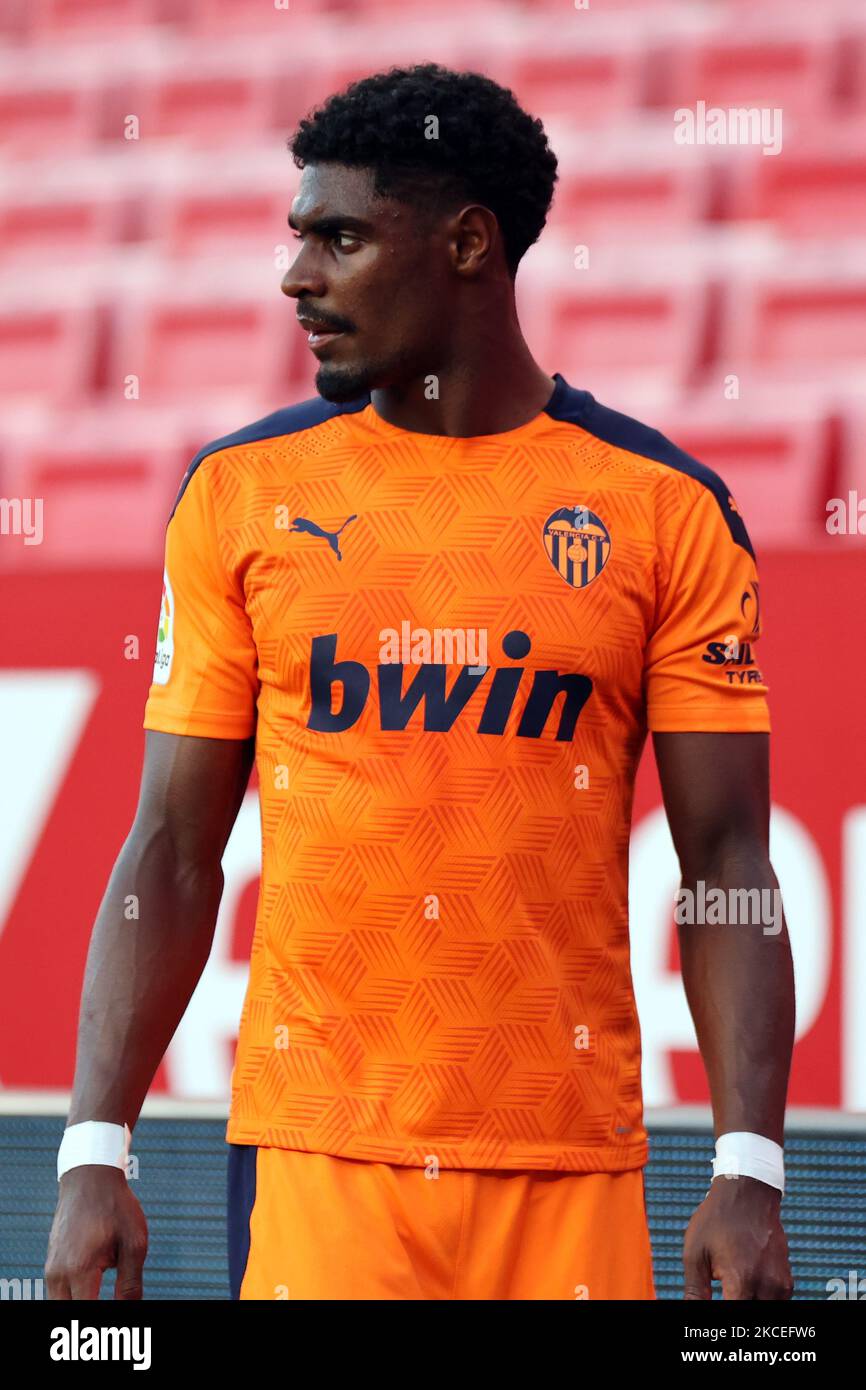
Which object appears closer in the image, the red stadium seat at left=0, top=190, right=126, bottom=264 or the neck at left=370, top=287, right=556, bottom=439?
the neck at left=370, top=287, right=556, bottom=439

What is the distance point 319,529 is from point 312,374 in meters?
4.27

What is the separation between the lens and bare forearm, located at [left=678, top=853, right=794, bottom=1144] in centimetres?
223

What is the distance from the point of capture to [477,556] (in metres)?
2.25

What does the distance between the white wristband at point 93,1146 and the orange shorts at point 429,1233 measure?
16 cm

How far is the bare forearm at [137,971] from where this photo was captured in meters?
2.22

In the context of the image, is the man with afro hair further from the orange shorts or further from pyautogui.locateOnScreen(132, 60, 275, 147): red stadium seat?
pyautogui.locateOnScreen(132, 60, 275, 147): red stadium seat

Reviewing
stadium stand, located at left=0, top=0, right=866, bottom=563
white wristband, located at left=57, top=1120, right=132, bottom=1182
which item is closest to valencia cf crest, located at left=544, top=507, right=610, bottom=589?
white wristband, located at left=57, top=1120, right=132, bottom=1182

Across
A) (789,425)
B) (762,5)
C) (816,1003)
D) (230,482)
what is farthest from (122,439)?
(230,482)

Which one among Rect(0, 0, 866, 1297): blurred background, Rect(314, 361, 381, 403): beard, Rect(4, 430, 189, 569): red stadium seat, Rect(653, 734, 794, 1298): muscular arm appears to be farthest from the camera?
Rect(4, 430, 189, 569): red stadium seat

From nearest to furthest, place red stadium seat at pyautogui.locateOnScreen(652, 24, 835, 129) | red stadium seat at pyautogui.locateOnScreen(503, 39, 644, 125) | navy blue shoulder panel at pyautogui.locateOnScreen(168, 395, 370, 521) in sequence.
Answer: navy blue shoulder panel at pyautogui.locateOnScreen(168, 395, 370, 521) < red stadium seat at pyautogui.locateOnScreen(652, 24, 835, 129) < red stadium seat at pyautogui.locateOnScreen(503, 39, 644, 125)

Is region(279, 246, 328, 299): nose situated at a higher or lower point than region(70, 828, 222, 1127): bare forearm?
higher

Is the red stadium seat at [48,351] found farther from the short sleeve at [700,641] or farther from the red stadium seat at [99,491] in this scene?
the short sleeve at [700,641]

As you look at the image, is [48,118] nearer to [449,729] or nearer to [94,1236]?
[449,729]

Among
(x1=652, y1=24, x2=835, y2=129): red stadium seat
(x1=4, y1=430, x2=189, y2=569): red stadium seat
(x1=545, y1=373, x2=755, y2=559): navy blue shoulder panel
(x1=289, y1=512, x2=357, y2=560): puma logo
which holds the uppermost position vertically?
(x1=652, y1=24, x2=835, y2=129): red stadium seat
